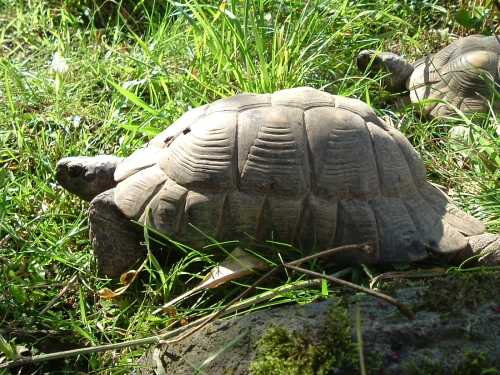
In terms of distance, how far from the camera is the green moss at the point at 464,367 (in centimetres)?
182

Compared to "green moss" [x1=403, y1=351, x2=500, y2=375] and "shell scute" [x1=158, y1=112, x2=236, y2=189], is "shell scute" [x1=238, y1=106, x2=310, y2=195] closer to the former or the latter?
"shell scute" [x1=158, y1=112, x2=236, y2=189]

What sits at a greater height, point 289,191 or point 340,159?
point 340,159

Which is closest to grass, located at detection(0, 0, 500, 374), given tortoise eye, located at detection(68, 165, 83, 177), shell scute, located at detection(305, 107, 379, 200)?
tortoise eye, located at detection(68, 165, 83, 177)

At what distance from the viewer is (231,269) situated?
9.51ft

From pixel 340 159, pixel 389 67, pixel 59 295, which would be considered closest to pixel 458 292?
pixel 340 159

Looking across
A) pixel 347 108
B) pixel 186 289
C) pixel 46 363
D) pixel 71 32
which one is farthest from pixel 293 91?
pixel 71 32

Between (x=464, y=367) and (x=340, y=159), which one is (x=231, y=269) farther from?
A: (x=464, y=367)

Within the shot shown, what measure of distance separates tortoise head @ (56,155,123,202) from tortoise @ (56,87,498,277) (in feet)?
0.98

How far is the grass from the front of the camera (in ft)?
9.66

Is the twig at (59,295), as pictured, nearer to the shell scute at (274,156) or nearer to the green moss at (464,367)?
the shell scute at (274,156)

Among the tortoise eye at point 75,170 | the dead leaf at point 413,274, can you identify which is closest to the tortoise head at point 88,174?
the tortoise eye at point 75,170

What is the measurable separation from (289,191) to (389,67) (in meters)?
2.00

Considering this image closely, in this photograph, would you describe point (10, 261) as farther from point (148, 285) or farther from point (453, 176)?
point (453, 176)

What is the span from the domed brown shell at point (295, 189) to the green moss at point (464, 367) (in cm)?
104
